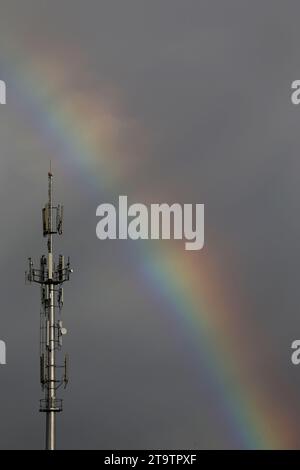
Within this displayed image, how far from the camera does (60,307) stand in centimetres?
7619

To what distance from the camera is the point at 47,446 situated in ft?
239

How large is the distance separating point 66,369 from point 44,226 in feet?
31.9

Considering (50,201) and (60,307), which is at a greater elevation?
(50,201)

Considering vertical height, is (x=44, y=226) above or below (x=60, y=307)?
above
